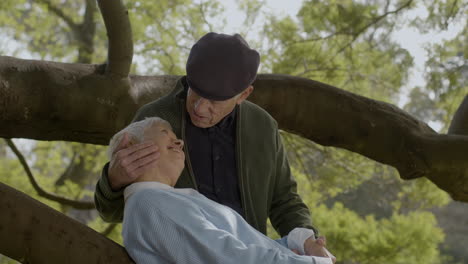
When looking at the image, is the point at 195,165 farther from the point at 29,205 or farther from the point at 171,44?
the point at 171,44

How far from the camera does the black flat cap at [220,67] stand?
5.88ft

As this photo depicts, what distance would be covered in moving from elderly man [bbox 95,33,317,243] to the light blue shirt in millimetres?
187

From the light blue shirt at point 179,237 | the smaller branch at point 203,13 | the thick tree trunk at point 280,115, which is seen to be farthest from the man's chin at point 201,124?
the smaller branch at point 203,13

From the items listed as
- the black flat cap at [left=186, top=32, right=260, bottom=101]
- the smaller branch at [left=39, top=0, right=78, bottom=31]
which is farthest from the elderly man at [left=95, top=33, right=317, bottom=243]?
the smaller branch at [left=39, top=0, right=78, bottom=31]

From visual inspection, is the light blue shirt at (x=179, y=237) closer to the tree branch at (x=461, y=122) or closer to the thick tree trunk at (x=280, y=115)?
the thick tree trunk at (x=280, y=115)

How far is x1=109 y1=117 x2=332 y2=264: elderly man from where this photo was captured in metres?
1.40

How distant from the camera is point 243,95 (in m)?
1.93

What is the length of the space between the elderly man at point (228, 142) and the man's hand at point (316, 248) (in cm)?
23

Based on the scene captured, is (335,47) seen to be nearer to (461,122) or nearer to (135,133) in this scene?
(461,122)

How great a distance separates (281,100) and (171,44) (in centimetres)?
318

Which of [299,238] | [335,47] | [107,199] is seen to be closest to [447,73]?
[335,47]

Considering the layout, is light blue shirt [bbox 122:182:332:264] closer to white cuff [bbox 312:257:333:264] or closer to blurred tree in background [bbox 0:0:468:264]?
white cuff [bbox 312:257:333:264]

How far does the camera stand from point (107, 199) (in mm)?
1657

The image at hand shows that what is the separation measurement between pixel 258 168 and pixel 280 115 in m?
1.07
